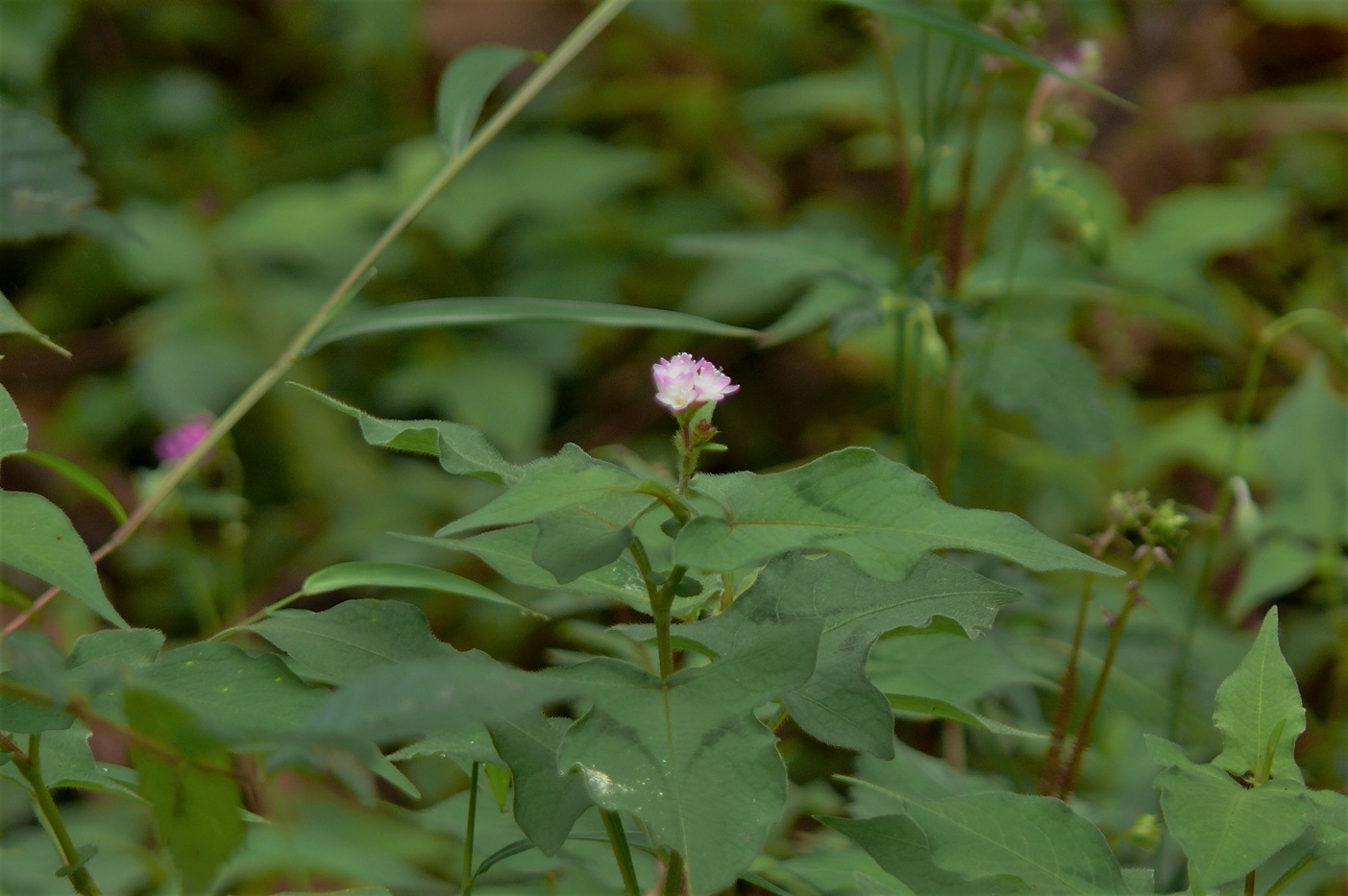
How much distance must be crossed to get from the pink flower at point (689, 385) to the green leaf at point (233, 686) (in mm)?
175

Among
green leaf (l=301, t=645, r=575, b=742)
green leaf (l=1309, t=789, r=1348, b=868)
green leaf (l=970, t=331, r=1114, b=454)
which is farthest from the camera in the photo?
green leaf (l=970, t=331, r=1114, b=454)

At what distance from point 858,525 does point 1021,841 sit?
0.14 meters

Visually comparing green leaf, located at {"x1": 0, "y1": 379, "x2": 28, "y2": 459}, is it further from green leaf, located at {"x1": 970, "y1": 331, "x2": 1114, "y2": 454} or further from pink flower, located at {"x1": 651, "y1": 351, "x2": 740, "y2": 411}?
green leaf, located at {"x1": 970, "y1": 331, "x2": 1114, "y2": 454}

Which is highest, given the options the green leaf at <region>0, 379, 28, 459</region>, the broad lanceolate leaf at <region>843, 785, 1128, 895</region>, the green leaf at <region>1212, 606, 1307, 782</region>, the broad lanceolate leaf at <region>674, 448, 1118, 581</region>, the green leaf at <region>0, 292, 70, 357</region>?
the green leaf at <region>0, 292, 70, 357</region>

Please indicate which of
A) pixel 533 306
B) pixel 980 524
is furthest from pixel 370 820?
pixel 980 524

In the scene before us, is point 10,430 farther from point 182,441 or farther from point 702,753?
point 182,441

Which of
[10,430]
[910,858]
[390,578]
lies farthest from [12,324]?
[910,858]

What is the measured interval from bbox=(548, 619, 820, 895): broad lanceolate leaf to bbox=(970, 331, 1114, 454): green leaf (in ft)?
2.14

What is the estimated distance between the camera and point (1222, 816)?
44cm

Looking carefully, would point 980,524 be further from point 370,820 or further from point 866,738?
point 370,820

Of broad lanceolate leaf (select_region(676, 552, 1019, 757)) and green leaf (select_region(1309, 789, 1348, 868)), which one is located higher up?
broad lanceolate leaf (select_region(676, 552, 1019, 757))

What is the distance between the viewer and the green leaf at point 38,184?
1.39 feet

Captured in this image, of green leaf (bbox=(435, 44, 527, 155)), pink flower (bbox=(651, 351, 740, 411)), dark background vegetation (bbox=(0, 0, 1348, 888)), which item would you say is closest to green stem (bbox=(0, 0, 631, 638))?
green leaf (bbox=(435, 44, 527, 155))

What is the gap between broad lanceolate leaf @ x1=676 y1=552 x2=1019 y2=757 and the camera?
45cm
